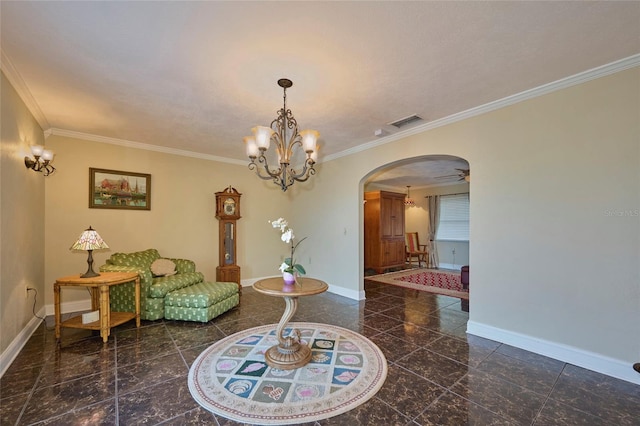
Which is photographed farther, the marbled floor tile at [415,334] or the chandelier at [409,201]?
the chandelier at [409,201]

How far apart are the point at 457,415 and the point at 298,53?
2.94m

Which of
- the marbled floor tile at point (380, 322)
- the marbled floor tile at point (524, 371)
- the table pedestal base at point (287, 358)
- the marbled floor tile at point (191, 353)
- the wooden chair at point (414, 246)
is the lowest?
the marbled floor tile at point (380, 322)

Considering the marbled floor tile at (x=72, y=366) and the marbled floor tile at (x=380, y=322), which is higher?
the marbled floor tile at (x=72, y=366)

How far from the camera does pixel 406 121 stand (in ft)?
11.9

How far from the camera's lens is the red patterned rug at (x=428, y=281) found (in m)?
5.36

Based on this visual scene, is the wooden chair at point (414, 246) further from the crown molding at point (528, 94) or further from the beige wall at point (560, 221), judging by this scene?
the beige wall at point (560, 221)

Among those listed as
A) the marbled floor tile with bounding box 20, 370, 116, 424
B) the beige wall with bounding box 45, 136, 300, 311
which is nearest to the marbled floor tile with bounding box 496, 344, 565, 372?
the marbled floor tile with bounding box 20, 370, 116, 424

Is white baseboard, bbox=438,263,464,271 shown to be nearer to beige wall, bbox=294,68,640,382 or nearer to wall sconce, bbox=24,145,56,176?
beige wall, bbox=294,68,640,382

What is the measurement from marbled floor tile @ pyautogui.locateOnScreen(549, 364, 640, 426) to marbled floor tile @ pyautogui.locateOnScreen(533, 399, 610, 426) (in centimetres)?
7

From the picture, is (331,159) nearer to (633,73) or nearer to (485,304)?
(485,304)

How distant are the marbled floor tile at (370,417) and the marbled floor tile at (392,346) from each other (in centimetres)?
73

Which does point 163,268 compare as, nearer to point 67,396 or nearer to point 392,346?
point 67,396

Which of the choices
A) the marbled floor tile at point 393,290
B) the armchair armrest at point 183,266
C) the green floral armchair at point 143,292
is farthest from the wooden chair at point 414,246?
the green floral armchair at point 143,292

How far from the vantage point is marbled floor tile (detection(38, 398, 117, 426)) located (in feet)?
5.77
